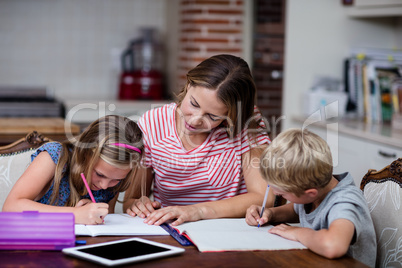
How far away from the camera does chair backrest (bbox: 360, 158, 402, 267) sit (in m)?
1.59

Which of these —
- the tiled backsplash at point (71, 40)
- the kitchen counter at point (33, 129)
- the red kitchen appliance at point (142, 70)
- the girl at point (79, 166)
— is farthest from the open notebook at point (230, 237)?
the tiled backsplash at point (71, 40)

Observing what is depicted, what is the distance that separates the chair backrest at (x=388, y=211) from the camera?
159 cm

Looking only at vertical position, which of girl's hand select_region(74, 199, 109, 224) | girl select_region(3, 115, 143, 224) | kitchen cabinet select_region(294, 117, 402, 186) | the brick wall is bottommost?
kitchen cabinet select_region(294, 117, 402, 186)

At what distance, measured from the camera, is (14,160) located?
6.43 ft

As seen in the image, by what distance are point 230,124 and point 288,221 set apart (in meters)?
0.38

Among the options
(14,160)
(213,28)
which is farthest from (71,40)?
(14,160)

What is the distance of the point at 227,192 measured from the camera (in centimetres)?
195

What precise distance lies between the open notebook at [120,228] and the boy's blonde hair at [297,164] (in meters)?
0.34

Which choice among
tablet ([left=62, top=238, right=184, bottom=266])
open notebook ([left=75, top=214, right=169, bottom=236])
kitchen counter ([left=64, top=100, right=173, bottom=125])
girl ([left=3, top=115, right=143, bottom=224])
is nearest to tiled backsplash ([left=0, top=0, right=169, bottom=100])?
kitchen counter ([left=64, top=100, right=173, bottom=125])

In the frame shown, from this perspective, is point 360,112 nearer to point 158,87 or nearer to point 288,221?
point 158,87

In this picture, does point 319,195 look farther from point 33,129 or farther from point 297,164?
point 33,129

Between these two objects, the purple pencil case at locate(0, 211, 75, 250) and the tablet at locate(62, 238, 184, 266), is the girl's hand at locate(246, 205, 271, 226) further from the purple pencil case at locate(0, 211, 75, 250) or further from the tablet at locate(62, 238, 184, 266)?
the purple pencil case at locate(0, 211, 75, 250)

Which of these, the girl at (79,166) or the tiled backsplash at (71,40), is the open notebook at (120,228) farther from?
the tiled backsplash at (71,40)

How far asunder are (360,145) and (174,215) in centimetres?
164
